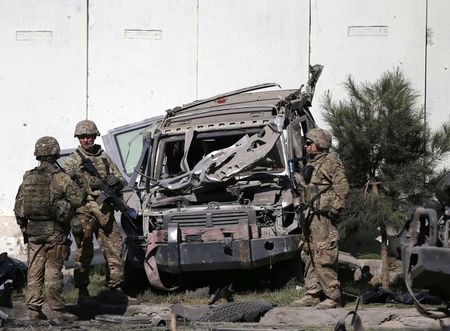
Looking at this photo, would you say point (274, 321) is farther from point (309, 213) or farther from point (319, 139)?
point (319, 139)

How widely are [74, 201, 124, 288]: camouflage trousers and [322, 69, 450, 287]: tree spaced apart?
2.85 metres

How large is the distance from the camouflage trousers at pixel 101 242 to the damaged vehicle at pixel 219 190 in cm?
33

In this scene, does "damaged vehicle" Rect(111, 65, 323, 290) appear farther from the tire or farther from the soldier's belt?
the soldier's belt

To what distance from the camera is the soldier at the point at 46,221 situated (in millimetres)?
9891

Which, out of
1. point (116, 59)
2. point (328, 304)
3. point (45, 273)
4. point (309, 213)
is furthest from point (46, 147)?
point (116, 59)

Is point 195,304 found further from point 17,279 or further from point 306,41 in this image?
point 306,41

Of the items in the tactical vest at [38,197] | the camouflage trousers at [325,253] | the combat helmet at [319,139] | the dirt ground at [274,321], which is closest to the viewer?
the dirt ground at [274,321]

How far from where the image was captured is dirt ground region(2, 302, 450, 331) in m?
9.30

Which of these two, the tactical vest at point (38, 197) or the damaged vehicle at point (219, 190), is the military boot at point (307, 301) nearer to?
the damaged vehicle at point (219, 190)

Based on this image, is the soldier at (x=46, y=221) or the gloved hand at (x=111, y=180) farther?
the gloved hand at (x=111, y=180)

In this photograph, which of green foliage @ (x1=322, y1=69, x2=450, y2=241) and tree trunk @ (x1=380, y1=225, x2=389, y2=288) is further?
green foliage @ (x1=322, y1=69, x2=450, y2=241)

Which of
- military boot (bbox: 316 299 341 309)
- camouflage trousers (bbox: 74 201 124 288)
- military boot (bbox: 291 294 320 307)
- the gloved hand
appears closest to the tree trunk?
military boot (bbox: 291 294 320 307)

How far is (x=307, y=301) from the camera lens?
1033cm

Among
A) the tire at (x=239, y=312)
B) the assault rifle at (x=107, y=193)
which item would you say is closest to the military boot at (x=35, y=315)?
the assault rifle at (x=107, y=193)
